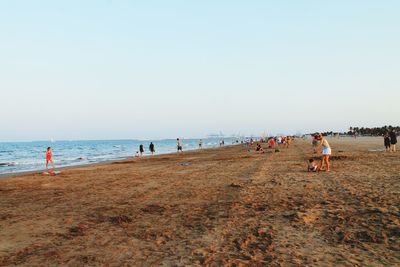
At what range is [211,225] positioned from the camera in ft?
26.1

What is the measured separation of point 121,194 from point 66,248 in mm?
6205

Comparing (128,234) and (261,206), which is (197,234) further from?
(261,206)

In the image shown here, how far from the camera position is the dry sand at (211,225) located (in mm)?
5941

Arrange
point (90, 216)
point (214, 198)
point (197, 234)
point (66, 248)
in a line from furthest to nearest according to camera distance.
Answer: point (214, 198), point (90, 216), point (197, 234), point (66, 248)

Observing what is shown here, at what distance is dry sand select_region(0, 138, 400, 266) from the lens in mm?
5941

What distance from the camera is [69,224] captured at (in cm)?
852

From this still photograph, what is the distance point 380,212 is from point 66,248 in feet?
23.4

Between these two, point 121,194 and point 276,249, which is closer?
point 276,249

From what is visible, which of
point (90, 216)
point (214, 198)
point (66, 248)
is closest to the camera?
point (66, 248)

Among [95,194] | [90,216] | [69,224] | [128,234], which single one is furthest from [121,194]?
[128,234]

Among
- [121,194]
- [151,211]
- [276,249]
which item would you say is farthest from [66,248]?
[121,194]

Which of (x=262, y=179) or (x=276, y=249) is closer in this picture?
(x=276, y=249)

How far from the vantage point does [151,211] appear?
31.6ft

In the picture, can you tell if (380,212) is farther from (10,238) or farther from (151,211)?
(10,238)
